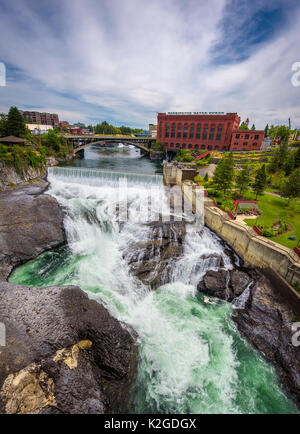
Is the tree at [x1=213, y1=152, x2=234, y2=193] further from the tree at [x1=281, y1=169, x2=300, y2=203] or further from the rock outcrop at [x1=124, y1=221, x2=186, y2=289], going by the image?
the rock outcrop at [x1=124, y1=221, x2=186, y2=289]

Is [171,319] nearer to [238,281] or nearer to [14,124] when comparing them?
[238,281]

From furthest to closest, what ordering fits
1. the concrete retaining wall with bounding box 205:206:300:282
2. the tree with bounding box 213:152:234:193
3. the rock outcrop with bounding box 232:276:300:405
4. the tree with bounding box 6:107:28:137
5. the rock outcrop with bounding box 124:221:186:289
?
the tree with bounding box 6:107:28:137 → the tree with bounding box 213:152:234:193 → the rock outcrop with bounding box 124:221:186:289 → the concrete retaining wall with bounding box 205:206:300:282 → the rock outcrop with bounding box 232:276:300:405

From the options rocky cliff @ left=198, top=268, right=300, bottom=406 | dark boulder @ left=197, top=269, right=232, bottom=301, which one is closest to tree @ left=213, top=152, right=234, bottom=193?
rocky cliff @ left=198, top=268, right=300, bottom=406

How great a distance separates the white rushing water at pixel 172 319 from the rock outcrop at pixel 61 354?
125 centimetres

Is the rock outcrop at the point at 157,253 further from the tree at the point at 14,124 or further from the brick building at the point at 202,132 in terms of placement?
the brick building at the point at 202,132

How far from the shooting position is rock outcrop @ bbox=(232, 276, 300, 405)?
10492mm

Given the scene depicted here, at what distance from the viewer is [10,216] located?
744 inches

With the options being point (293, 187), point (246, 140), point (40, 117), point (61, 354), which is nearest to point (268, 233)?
point (293, 187)

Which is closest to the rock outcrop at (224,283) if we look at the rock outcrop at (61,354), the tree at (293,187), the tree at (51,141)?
the rock outcrop at (61,354)

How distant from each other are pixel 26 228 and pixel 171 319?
1565 centimetres

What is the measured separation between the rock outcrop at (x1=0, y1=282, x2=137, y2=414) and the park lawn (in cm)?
1556
